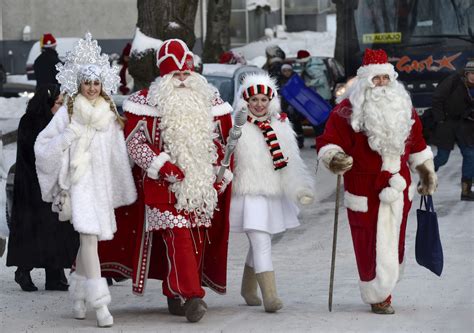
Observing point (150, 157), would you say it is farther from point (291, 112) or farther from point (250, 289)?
point (291, 112)

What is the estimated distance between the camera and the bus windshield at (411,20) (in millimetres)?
23922

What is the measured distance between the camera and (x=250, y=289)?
1048 cm

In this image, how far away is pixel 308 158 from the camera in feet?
71.1

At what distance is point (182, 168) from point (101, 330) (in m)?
1.22

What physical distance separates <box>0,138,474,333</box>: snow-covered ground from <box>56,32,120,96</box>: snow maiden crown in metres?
1.63

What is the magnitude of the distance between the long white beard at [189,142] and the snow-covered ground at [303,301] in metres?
0.85

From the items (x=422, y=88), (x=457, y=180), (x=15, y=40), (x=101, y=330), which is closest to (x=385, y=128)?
(x=101, y=330)

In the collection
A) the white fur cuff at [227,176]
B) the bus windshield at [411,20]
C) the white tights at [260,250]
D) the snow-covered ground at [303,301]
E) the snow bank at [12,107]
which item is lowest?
the snow bank at [12,107]

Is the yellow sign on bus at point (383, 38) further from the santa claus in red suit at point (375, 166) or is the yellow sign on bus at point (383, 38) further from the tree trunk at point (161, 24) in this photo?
the santa claus in red suit at point (375, 166)

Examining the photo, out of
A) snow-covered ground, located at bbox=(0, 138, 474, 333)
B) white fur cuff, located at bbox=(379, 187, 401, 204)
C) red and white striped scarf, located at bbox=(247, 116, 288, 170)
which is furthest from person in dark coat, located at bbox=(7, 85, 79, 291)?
→ white fur cuff, located at bbox=(379, 187, 401, 204)

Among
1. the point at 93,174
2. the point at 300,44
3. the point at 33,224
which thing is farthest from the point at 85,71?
the point at 300,44

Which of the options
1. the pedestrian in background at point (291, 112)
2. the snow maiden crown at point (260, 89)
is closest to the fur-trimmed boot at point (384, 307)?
the snow maiden crown at point (260, 89)

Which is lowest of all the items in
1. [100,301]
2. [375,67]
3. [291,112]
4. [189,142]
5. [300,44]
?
[300,44]

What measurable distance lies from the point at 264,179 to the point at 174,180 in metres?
0.81
